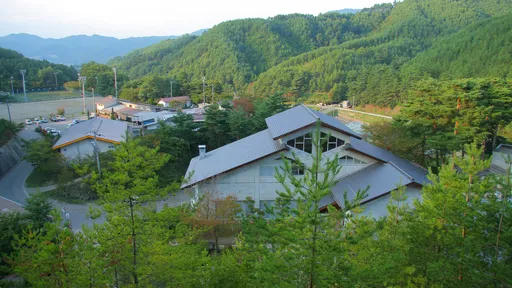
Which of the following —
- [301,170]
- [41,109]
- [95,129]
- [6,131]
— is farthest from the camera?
[41,109]

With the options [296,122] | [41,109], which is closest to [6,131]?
[296,122]

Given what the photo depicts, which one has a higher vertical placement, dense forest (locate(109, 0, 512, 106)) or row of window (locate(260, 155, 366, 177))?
dense forest (locate(109, 0, 512, 106))

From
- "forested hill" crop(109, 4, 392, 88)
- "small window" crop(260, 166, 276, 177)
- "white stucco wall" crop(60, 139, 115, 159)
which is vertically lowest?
"white stucco wall" crop(60, 139, 115, 159)

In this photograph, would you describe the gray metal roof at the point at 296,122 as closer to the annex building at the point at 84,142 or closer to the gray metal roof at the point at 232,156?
the gray metal roof at the point at 232,156

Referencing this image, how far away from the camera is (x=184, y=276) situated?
622 centimetres

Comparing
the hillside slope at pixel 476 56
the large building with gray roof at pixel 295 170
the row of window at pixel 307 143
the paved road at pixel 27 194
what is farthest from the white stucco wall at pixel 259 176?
the hillside slope at pixel 476 56

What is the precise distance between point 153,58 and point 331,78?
220 feet

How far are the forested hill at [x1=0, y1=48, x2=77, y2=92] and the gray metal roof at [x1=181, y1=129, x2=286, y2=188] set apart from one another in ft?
168

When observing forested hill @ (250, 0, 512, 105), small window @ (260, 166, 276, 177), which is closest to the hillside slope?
forested hill @ (250, 0, 512, 105)

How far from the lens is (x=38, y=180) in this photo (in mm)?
19234

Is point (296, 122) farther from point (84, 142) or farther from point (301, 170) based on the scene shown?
point (84, 142)

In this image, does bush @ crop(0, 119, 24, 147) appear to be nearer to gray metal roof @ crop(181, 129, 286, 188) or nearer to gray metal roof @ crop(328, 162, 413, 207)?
gray metal roof @ crop(181, 129, 286, 188)

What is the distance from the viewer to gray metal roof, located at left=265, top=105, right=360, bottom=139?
13992mm

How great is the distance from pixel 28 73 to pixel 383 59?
6576 cm
